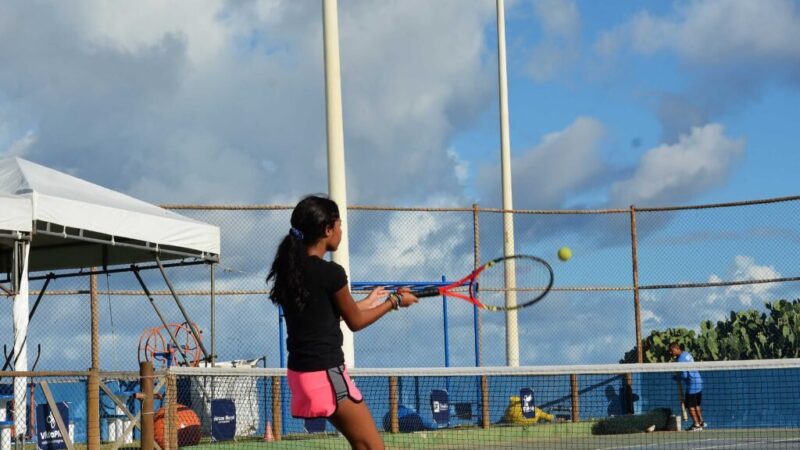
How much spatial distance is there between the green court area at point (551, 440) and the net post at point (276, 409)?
13cm

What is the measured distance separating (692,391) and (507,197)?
4885 mm

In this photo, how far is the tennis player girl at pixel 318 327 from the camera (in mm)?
5527

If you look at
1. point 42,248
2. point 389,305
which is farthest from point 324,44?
point 389,305

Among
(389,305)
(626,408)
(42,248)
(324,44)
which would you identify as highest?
(324,44)

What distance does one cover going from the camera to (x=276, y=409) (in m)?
14.7

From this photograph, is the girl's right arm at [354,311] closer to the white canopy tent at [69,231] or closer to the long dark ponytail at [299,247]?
the long dark ponytail at [299,247]

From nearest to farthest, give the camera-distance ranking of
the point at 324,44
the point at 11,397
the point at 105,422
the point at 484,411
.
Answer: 1. the point at 11,397
2. the point at 105,422
3. the point at 324,44
4. the point at 484,411

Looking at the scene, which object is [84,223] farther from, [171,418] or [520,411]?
[520,411]

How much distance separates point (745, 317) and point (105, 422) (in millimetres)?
9880

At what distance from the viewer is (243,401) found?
48.0 ft

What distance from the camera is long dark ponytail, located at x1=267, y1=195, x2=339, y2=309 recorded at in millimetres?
5543

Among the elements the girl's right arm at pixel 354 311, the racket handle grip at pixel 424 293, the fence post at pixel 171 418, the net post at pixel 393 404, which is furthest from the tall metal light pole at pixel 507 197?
the girl's right arm at pixel 354 311

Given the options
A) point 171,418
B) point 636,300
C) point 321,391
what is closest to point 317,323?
point 321,391

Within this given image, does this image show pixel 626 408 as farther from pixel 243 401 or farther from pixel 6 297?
pixel 6 297
